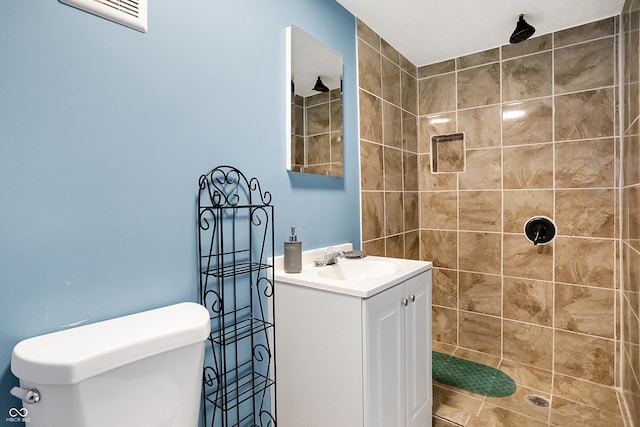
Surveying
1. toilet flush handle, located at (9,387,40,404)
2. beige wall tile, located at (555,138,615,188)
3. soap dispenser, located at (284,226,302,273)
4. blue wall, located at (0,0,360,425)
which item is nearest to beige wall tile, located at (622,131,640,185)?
beige wall tile, located at (555,138,615,188)

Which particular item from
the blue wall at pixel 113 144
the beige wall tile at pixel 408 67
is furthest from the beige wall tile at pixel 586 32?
the blue wall at pixel 113 144

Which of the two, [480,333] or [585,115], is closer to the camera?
[585,115]

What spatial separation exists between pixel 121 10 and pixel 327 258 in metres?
1.20

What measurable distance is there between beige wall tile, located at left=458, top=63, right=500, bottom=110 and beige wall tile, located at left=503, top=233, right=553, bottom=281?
1.00 metres

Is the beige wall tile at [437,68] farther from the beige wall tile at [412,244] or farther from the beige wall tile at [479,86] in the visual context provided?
the beige wall tile at [412,244]

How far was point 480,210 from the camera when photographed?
2422 millimetres

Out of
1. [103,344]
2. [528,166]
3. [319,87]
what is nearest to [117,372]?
[103,344]

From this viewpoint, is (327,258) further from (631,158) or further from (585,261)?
(585,261)

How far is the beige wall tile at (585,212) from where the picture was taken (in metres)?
1.99

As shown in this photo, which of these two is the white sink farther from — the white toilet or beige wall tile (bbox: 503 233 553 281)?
beige wall tile (bbox: 503 233 553 281)

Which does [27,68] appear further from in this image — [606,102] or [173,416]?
[606,102]

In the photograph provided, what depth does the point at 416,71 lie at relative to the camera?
2668 mm

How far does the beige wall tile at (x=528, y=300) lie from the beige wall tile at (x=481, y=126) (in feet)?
3.26

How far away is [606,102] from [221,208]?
91.6 inches
